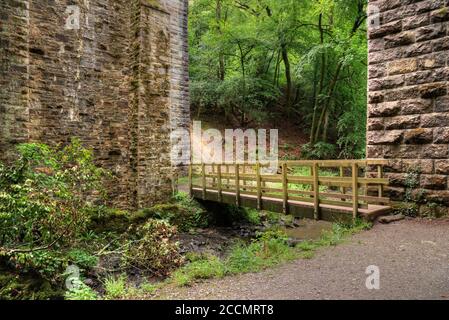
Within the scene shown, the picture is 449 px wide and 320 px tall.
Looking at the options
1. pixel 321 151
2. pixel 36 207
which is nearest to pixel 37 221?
pixel 36 207

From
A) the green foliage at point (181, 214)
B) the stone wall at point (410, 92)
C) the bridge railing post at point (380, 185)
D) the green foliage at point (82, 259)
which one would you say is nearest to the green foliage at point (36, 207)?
the green foliage at point (82, 259)

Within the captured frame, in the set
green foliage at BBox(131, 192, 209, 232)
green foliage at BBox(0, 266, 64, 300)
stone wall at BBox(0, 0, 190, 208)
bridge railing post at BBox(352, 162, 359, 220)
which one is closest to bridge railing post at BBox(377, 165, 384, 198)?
bridge railing post at BBox(352, 162, 359, 220)

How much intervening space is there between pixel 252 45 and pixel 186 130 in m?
8.39

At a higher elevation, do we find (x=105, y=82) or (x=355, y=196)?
(x=105, y=82)

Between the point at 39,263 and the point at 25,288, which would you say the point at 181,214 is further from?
the point at 25,288

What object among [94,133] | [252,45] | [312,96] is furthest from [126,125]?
[312,96]

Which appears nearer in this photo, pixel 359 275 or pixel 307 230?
pixel 359 275

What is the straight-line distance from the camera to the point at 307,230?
32.7ft

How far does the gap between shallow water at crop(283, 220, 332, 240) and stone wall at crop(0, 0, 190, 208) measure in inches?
177

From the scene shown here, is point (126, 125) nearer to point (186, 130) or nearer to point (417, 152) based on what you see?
point (186, 130)

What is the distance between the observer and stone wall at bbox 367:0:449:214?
4.93 metres

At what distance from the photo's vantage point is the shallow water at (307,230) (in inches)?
352

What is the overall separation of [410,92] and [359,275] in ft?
10.9

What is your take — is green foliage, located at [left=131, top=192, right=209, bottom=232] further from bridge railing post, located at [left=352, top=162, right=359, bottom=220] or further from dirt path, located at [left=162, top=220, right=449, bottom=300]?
dirt path, located at [left=162, top=220, right=449, bottom=300]
